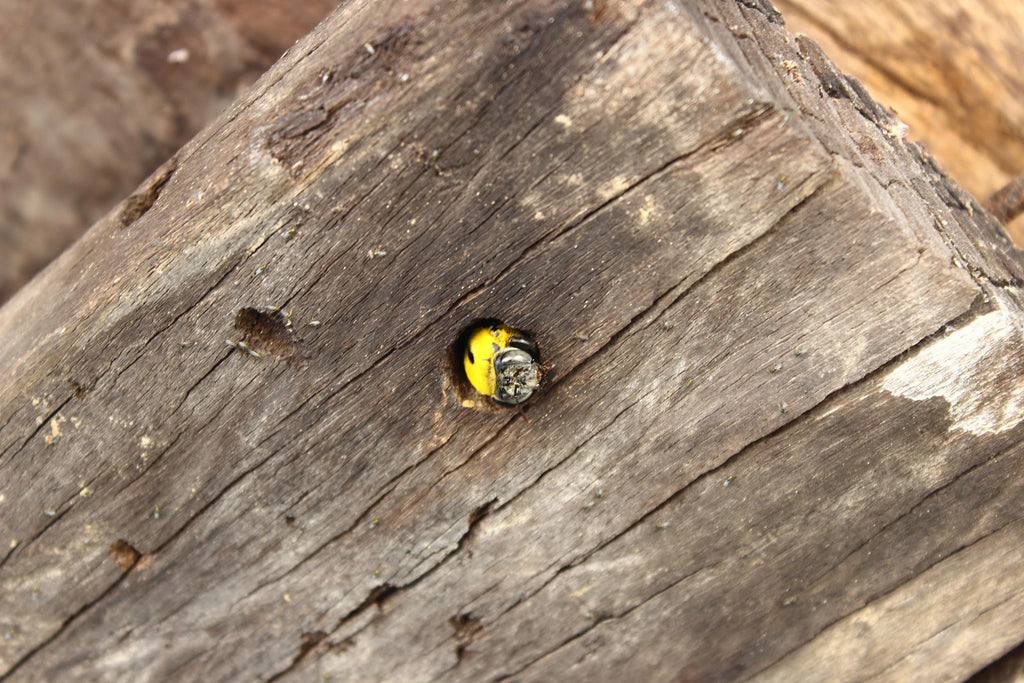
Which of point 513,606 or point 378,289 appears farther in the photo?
point 513,606

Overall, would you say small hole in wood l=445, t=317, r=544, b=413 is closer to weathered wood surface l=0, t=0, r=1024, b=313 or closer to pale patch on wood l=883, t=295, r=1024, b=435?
pale patch on wood l=883, t=295, r=1024, b=435

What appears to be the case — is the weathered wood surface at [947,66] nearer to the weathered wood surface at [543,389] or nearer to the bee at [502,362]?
the weathered wood surface at [543,389]

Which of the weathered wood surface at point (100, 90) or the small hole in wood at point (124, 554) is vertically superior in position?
the weathered wood surface at point (100, 90)

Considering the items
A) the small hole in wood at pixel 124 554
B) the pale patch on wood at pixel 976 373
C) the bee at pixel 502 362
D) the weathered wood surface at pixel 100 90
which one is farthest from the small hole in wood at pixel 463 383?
the weathered wood surface at pixel 100 90

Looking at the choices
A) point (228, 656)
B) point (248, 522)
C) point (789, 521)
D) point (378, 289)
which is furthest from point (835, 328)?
point (228, 656)

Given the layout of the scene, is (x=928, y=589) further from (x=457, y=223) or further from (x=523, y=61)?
(x=523, y=61)
